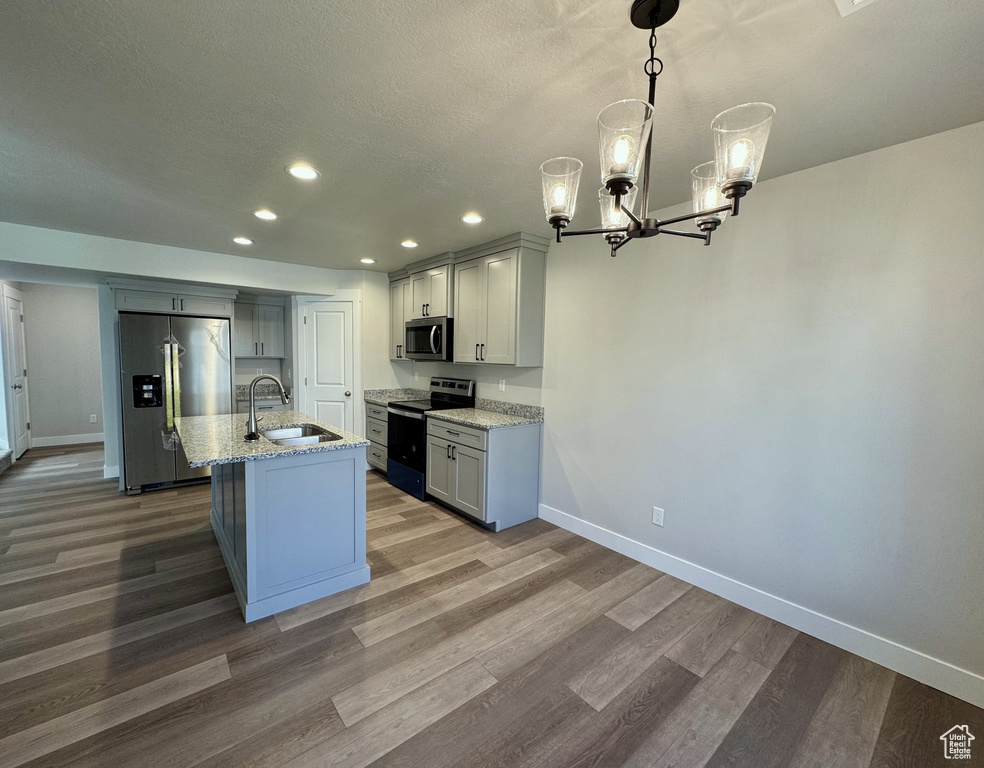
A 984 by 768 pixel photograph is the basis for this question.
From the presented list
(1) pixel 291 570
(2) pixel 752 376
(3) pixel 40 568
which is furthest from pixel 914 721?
(3) pixel 40 568

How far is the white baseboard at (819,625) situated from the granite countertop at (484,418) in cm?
106

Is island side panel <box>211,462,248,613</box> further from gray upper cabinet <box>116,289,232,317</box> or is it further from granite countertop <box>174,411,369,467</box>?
gray upper cabinet <box>116,289,232,317</box>

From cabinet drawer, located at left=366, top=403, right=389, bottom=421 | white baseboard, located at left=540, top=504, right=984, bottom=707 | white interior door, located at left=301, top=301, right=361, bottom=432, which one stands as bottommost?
white baseboard, located at left=540, top=504, right=984, bottom=707

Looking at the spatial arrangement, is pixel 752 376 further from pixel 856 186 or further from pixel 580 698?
pixel 580 698

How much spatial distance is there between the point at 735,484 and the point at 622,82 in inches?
85.7

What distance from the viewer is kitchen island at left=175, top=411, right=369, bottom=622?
2186mm

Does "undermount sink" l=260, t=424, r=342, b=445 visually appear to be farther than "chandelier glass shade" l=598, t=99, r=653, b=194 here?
Yes

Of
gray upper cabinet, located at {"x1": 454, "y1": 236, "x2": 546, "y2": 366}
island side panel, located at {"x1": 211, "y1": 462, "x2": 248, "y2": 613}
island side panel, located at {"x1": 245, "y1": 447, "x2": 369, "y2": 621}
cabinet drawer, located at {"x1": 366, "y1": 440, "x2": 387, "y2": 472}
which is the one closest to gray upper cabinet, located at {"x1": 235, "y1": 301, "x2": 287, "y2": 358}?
cabinet drawer, located at {"x1": 366, "y1": 440, "x2": 387, "y2": 472}

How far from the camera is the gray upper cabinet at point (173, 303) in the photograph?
3.99 m

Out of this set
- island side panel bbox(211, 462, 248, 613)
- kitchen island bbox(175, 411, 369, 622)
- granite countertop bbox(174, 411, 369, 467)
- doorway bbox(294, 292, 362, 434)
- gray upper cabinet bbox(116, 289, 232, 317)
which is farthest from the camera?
doorway bbox(294, 292, 362, 434)

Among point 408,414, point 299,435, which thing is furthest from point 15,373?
point 408,414

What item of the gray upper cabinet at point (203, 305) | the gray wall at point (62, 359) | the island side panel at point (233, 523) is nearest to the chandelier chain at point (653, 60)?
the island side panel at point (233, 523)

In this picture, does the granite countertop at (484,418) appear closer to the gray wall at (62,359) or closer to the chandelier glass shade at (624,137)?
the chandelier glass shade at (624,137)

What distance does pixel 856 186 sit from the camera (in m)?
1.96
